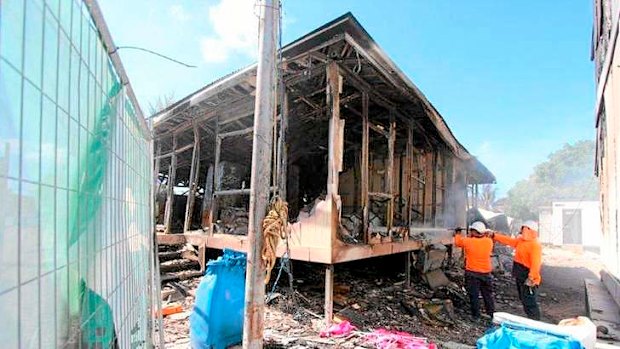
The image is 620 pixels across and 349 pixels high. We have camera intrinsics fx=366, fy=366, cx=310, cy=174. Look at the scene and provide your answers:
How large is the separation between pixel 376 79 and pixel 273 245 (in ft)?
14.6

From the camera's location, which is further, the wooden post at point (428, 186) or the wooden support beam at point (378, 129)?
the wooden post at point (428, 186)

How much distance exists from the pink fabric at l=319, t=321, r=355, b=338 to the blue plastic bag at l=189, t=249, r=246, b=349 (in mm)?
1564

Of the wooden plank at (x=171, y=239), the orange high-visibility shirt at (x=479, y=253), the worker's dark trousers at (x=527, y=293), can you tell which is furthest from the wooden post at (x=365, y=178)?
the wooden plank at (x=171, y=239)

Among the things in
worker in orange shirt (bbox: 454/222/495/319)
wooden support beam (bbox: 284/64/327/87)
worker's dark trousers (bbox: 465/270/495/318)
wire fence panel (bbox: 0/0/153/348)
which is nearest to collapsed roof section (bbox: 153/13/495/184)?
wooden support beam (bbox: 284/64/327/87)

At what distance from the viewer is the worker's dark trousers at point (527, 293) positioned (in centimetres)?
724

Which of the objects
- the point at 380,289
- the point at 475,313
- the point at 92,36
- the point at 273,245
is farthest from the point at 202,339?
the point at 475,313

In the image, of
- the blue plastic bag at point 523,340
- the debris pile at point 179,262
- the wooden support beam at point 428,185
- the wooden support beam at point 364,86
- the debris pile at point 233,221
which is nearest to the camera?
the blue plastic bag at point 523,340

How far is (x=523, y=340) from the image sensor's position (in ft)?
11.8

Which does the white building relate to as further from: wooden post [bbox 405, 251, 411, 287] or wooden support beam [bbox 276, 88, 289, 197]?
wooden support beam [bbox 276, 88, 289, 197]

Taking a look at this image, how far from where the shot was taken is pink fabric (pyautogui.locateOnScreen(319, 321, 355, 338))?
18.4 ft

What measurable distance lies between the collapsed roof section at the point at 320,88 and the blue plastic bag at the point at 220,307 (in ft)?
9.57

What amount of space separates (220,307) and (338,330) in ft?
6.94

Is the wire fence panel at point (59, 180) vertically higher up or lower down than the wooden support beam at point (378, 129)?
lower down

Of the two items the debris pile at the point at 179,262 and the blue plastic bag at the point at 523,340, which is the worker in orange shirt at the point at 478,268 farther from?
the debris pile at the point at 179,262
